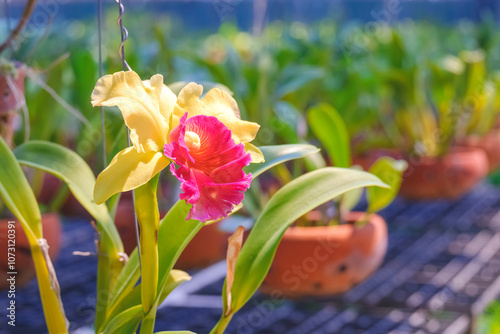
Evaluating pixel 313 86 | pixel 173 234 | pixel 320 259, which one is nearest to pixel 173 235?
pixel 173 234

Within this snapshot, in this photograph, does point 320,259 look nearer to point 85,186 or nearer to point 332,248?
point 332,248

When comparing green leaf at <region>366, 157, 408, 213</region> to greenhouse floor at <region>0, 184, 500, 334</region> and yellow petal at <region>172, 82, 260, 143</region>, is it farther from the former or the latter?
yellow petal at <region>172, 82, 260, 143</region>

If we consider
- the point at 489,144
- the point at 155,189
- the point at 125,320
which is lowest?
the point at 489,144

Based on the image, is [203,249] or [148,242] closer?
[148,242]

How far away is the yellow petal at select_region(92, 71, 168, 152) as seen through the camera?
383mm

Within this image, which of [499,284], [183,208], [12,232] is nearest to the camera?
[183,208]

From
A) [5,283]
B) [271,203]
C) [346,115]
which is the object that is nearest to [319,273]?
[271,203]

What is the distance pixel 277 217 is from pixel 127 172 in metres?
0.16

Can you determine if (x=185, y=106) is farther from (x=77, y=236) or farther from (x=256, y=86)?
(x=77, y=236)

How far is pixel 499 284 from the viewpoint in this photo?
3.35 feet

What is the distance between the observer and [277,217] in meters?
0.52

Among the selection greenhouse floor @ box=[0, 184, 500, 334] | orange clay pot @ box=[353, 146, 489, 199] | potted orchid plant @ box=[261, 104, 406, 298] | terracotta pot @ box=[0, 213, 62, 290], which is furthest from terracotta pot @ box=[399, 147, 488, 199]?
terracotta pot @ box=[0, 213, 62, 290]

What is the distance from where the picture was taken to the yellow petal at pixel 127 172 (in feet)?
1.27

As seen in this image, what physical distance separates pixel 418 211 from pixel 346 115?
0.38 m
